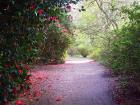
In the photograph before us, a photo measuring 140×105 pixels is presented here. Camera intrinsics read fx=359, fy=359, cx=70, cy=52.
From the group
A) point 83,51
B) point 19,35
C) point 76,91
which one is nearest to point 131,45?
point 76,91

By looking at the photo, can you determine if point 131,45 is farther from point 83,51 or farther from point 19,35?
point 83,51

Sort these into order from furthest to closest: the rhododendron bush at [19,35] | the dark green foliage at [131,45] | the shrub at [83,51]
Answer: the shrub at [83,51] < the dark green foliage at [131,45] < the rhododendron bush at [19,35]

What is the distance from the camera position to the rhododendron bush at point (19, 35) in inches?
312

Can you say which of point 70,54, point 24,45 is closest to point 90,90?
point 24,45

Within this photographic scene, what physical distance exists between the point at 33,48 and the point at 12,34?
1.69 meters

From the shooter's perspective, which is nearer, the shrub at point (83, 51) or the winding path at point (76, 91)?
the winding path at point (76, 91)

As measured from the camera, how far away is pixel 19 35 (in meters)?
8.75

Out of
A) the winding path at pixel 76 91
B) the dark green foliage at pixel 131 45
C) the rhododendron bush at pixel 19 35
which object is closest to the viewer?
the rhododendron bush at pixel 19 35

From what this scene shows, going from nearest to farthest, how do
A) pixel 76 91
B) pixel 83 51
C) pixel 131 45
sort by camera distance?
pixel 131 45
pixel 76 91
pixel 83 51

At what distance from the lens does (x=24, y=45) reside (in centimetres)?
925

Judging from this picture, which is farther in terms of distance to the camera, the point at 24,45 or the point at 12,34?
the point at 24,45

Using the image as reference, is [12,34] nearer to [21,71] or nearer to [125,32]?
[21,71]

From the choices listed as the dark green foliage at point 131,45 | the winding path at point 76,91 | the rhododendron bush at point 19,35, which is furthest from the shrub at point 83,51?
the rhododendron bush at point 19,35

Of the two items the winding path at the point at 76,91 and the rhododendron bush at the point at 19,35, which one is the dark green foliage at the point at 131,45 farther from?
the rhododendron bush at the point at 19,35
